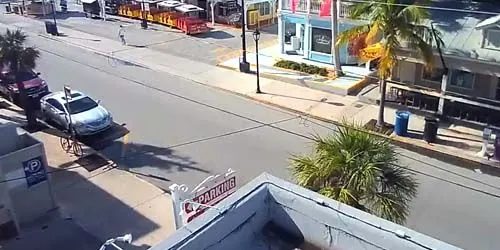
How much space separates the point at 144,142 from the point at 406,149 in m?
9.93

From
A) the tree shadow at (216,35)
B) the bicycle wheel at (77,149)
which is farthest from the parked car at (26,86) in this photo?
the tree shadow at (216,35)

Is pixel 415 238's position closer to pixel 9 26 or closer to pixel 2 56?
pixel 2 56

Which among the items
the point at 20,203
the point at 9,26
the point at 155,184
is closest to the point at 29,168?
the point at 20,203

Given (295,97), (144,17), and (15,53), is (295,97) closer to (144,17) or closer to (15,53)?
(15,53)

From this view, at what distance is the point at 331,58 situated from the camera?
26.8 metres

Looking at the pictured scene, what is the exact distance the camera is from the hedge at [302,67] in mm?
25734

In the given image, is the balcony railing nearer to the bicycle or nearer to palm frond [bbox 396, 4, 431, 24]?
palm frond [bbox 396, 4, 431, 24]

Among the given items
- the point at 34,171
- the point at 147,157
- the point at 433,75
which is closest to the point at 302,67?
the point at 433,75

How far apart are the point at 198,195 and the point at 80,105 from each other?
973cm

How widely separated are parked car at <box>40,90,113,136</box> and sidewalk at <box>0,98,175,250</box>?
4.95ft

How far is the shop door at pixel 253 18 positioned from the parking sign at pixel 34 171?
22312mm

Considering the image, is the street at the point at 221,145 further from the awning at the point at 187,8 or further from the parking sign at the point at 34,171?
the awning at the point at 187,8

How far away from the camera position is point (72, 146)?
63.2 feet

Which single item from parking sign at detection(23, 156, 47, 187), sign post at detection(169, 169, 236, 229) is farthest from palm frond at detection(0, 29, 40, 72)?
sign post at detection(169, 169, 236, 229)
